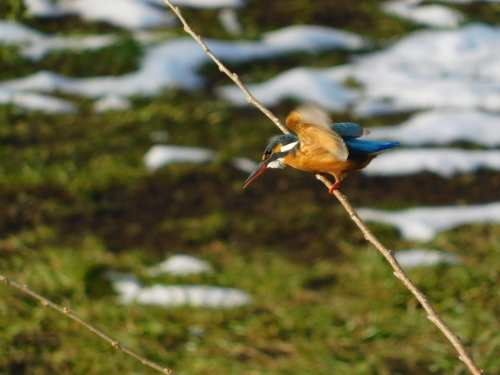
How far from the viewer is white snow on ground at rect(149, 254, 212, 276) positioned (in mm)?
4715

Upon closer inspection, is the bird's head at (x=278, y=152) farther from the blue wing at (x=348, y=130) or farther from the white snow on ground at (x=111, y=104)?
the white snow on ground at (x=111, y=104)

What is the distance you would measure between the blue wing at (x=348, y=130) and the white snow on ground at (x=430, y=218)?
3460 millimetres

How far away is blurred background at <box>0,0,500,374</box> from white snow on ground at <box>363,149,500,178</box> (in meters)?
0.02

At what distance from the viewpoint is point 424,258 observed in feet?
15.5

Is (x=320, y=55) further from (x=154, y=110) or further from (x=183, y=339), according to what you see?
(x=183, y=339)

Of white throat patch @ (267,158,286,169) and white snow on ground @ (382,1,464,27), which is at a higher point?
white throat patch @ (267,158,286,169)

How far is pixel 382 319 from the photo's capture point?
4191 mm

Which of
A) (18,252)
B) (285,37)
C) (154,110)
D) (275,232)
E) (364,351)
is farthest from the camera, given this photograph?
(285,37)

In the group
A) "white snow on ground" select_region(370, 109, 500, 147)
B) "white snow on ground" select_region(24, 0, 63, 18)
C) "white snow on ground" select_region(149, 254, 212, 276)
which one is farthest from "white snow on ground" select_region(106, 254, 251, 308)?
"white snow on ground" select_region(24, 0, 63, 18)

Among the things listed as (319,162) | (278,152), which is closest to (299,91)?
(278,152)

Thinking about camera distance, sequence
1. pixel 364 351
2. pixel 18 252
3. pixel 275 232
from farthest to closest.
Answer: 1. pixel 275 232
2. pixel 18 252
3. pixel 364 351

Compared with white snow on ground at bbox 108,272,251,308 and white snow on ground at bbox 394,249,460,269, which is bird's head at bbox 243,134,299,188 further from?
white snow on ground at bbox 394,249,460,269

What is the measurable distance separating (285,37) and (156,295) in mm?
4419

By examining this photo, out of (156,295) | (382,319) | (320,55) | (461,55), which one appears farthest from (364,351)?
(461,55)
